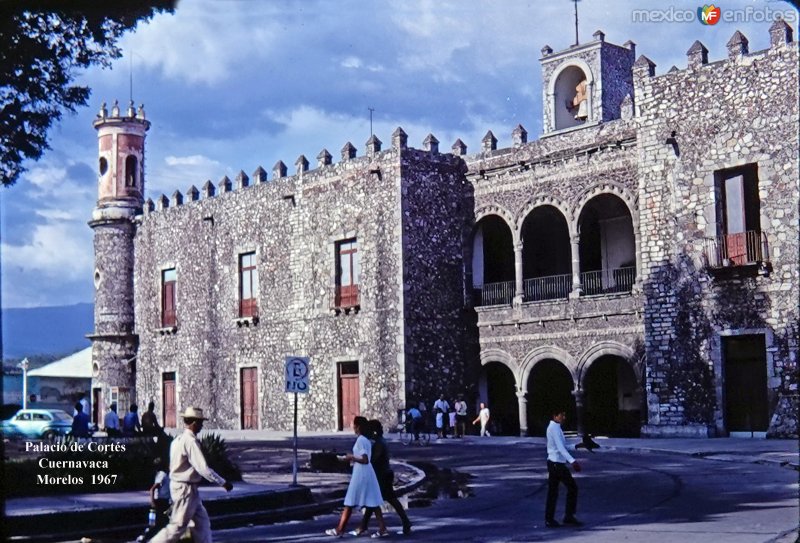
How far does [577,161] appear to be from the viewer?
99.1 feet

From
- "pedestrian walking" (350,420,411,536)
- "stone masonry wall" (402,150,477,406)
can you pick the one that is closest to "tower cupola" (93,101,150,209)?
"stone masonry wall" (402,150,477,406)

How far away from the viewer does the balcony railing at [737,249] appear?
25.3 metres

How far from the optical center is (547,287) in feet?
103

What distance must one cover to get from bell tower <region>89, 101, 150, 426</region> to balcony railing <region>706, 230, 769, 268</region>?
25329 mm

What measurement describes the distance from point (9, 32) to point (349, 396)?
19.6m

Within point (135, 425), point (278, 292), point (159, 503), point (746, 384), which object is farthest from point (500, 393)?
point (159, 503)

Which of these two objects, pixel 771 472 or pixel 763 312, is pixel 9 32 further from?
pixel 763 312

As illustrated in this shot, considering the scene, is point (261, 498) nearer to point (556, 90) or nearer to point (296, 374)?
point (296, 374)

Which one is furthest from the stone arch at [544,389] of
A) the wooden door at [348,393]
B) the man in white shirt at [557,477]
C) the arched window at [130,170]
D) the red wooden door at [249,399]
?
the arched window at [130,170]

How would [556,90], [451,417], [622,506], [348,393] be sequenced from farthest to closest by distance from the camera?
[556,90] → [348,393] → [451,417] → [622,506]

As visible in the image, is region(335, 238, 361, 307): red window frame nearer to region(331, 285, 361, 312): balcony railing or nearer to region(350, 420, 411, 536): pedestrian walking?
region(331, 285, 361, 312): balcony railing

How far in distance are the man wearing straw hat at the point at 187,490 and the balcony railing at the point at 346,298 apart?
2330 cm

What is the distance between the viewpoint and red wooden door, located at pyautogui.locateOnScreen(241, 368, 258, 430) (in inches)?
1469

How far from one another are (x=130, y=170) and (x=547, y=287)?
19916mm
